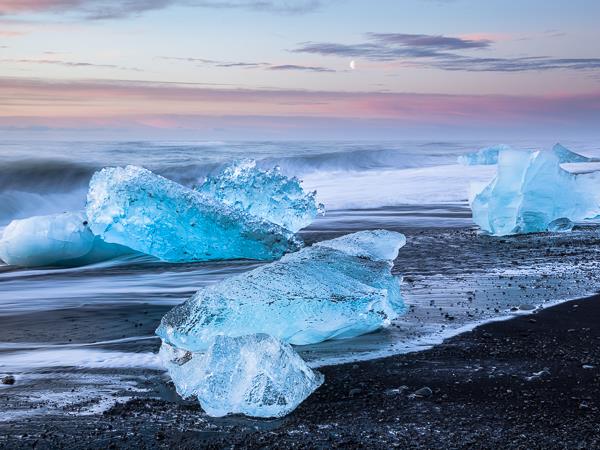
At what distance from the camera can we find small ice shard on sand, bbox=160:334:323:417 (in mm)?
3037

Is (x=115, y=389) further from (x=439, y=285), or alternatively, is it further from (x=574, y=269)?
(x=574, y=269)

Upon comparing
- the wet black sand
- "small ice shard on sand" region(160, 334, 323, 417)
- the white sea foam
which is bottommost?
the white sea foam

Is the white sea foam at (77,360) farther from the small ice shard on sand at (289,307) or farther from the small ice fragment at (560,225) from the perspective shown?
the small ice fragment at (560,225)

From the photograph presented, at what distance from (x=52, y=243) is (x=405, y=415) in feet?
16.3

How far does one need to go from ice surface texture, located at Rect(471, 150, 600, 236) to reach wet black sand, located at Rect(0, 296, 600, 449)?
184 inches

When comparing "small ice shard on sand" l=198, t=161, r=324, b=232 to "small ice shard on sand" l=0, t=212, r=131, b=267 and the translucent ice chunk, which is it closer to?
"small ice shard on sand" l=0, t=212, r=131, b=267

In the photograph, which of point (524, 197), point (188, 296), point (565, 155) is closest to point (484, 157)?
point (565, 155)

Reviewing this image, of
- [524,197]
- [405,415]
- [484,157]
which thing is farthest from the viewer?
[484,157]

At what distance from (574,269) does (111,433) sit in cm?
438

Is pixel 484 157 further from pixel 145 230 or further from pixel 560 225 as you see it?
pixel 145 230

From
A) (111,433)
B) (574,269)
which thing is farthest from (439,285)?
(111,433)

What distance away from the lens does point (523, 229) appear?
27.2 ft

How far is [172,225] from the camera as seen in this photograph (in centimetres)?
702

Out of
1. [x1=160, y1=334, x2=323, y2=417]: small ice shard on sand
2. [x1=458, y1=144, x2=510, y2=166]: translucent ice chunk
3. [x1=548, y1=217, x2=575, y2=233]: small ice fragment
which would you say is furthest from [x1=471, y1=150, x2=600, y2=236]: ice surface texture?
[x1=458, y1=144, x2=510, y2=166]: translucent ice chunk
